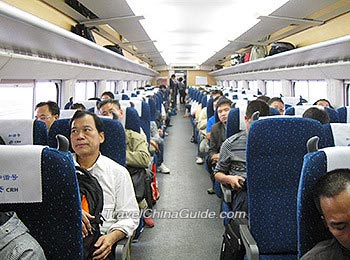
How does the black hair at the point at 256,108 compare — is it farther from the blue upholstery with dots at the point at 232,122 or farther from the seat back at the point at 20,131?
the seat back at the point at 20,131

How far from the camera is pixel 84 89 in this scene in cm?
771

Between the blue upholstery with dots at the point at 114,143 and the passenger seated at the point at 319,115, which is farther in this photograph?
the passenger seated at the point at 319,115

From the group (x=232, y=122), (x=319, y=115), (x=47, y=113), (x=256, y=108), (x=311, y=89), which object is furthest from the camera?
(x=311, y=89)

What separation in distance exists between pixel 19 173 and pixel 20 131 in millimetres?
1121

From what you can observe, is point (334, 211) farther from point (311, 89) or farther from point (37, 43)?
point (311, 89)

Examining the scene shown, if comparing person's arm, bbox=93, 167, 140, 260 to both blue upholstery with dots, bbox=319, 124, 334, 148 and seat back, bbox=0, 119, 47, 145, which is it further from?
blue upholstery with dots, bbox=319, 124, 334, 148

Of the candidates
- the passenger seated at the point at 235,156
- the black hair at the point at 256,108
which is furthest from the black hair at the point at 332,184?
the black hair at the point at 256,108

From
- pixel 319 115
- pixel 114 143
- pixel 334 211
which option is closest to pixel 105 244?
pixel 114 143

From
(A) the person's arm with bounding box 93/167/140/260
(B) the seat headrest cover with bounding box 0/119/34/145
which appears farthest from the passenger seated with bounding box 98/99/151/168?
(A) the person's arm with bounding box 93/167/140/260

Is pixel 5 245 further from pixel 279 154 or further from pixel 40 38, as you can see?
pixel 40 38

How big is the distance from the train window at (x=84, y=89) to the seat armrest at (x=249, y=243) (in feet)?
17.6

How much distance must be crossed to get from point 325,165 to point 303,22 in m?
4.95

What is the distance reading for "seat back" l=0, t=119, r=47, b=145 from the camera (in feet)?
7.89

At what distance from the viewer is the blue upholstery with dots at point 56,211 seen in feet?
4.71
